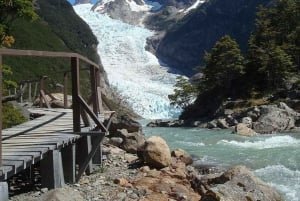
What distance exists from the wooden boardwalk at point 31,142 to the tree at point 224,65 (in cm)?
4668

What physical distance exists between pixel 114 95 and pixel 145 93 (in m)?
12.7

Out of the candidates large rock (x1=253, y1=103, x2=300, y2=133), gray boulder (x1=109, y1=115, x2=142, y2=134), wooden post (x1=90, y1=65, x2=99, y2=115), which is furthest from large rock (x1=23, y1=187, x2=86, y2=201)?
large rock (x1=253, y1=103, x2=300, y2=133)

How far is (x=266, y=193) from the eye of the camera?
1141 cm

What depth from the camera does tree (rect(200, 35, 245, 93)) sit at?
2368 inches

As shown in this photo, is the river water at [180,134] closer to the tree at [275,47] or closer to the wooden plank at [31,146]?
the wooden plank at [31,146]

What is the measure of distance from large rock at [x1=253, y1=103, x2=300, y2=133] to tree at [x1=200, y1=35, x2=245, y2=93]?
18057 millimetres

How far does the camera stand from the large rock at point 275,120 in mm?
38344

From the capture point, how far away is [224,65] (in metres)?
61.0

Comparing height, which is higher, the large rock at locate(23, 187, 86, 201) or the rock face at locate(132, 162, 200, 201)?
the large rock at locate(23, 187, 86, 201)

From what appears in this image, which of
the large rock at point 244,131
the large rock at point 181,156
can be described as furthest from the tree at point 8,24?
the large rock at point 244,131

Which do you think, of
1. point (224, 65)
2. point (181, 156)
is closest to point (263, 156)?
point (181, 156)

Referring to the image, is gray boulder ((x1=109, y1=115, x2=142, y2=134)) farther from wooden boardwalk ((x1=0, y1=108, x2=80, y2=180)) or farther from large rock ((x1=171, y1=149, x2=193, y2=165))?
wooden boardwalk ((x1=0, y1=108, x2=80, y2=180))

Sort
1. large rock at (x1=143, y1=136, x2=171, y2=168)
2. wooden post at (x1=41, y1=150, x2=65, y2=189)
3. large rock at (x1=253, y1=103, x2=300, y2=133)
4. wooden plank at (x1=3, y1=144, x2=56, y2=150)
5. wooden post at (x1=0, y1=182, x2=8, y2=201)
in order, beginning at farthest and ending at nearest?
large rock at (x1=253, y1=103, x2=300, y2=133) < large rock at (x1=143, y1=136, x2=171, y2=168) < wooden post at (x1=41, y1=150, x2=65, y2=189) < wooden plank at (x1=3, y1=144, x2=56, y2=150) < wooden post at (x1=0, y1=182, x2=8, y2=201)

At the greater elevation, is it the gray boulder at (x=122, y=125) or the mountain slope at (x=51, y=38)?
the mountain slope at (x=51, y=38)
